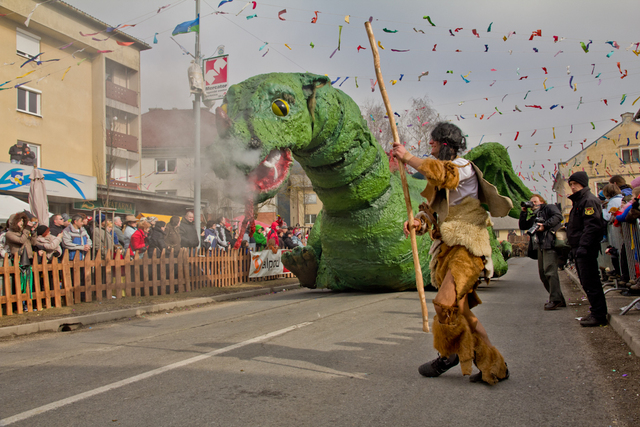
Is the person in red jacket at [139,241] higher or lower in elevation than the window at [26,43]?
lower

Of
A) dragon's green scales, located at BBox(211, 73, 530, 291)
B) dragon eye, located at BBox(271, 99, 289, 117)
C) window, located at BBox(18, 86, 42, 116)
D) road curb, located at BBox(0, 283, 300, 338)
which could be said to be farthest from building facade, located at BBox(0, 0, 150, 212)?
dragon eye, located at BBox(271, 99, 289, 117)

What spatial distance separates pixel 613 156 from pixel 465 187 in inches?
1838

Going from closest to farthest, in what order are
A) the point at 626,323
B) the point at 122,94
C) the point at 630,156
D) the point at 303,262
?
the point at 626,323
the point at 303,262
the point at 122,94
the point at 630,156

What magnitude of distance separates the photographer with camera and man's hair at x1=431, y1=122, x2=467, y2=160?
12.0ft

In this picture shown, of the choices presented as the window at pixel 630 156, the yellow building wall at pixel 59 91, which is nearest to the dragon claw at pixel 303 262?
the yellow building wall at pixel 59 91

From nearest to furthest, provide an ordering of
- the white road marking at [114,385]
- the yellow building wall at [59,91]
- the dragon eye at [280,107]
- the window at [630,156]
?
the white road marking at [114,385]
the dragon eye at [280,107]
the yellow building wall at [59,91]
the window at [630,156]

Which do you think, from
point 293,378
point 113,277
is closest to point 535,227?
point 293,378

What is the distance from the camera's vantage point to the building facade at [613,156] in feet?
134

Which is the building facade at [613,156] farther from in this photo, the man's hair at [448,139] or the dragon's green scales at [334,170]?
the man's hair at [448,139]

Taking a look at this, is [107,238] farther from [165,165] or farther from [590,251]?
[165,165]

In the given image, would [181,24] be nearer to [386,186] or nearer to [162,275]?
[162,275]

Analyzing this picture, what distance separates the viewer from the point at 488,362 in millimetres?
3746

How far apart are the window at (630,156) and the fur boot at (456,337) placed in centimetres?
4379

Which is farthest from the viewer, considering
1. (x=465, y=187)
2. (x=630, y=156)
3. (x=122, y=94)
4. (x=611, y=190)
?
(x=630, y=156)
